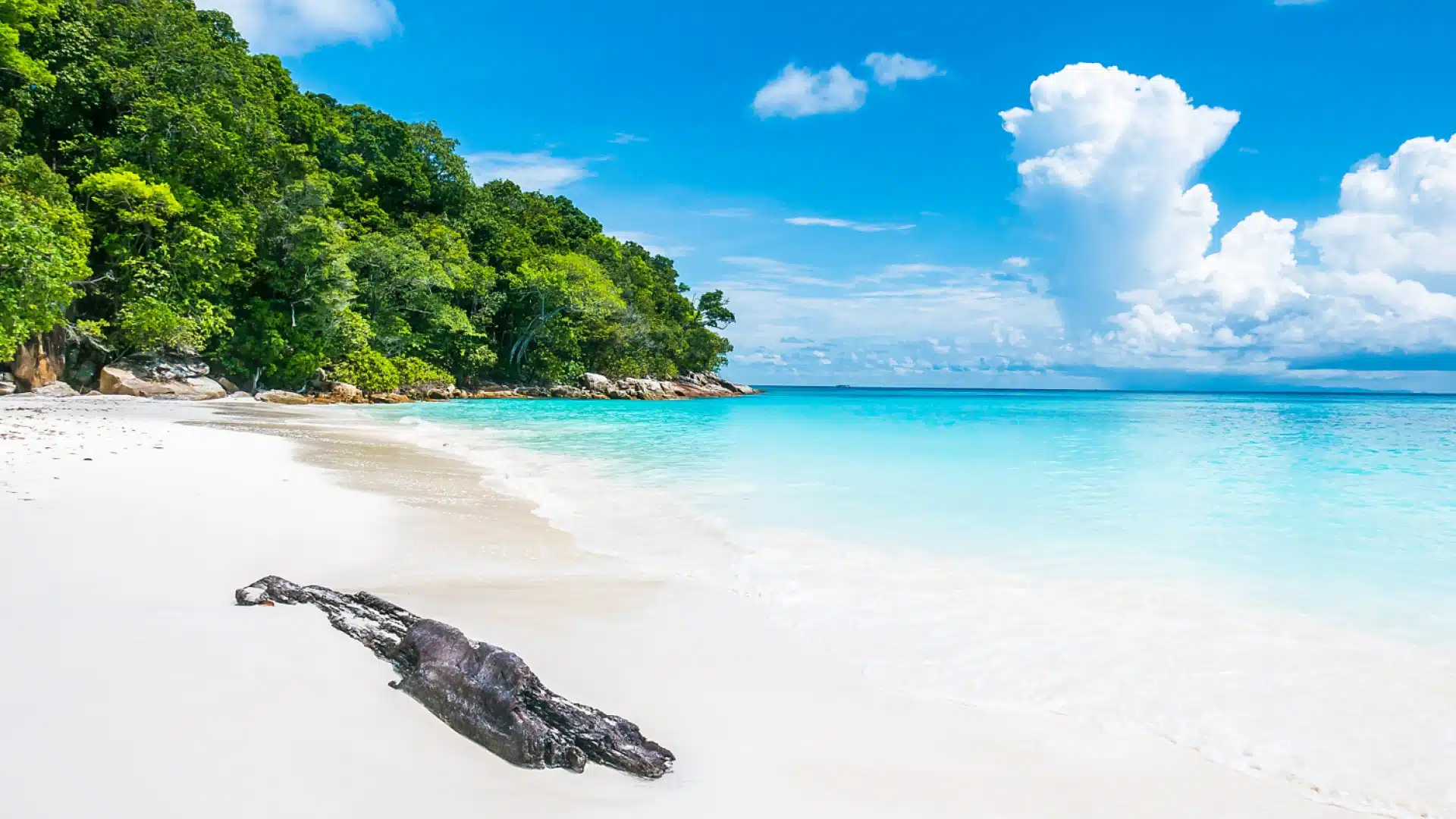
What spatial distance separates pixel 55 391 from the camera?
19688 millimetres

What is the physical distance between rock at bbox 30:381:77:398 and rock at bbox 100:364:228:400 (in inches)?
45.6

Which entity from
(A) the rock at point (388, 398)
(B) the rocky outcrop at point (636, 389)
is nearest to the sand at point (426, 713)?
(A) the rock at point (388, 398)

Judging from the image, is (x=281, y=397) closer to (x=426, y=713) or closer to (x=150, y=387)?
(x=150, y=387)

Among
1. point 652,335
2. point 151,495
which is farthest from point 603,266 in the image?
point 151,495

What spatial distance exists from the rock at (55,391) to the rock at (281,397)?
626 centimetres

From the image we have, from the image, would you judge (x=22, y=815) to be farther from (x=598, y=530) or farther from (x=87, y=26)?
(x=87, y=26)

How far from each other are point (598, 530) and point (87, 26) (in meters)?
30.2

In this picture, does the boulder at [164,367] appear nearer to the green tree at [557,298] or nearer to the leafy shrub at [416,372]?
the leafy shrub at [416,372]

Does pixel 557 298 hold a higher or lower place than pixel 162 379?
higher

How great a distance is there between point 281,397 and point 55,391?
25.9ft

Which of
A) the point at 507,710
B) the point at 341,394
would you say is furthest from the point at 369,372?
the point at 507,710

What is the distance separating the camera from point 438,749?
2.25 m

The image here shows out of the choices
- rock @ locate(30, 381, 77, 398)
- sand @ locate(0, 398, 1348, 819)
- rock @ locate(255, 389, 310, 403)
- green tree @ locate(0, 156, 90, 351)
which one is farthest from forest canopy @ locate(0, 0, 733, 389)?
sand @ locate(0, 398, 1348, 819)

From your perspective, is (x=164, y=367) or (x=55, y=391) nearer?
(x=55, y=391)
